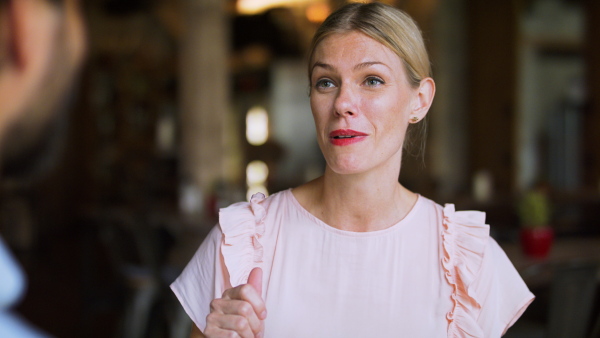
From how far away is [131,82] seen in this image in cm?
1200

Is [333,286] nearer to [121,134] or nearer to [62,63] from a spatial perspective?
[62,63]

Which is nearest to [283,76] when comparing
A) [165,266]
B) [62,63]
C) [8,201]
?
[8,201]

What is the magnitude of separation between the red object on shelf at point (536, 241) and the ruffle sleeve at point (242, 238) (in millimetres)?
2110

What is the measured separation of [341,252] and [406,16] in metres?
0.47

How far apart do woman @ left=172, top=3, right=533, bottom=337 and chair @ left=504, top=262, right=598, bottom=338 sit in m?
1.39

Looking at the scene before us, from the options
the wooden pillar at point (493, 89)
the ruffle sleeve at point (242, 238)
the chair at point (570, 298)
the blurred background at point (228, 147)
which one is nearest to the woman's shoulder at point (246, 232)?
the ruffle sleeve at point (242, 238)

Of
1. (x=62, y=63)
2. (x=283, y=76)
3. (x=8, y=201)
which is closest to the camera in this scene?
(x=62, y=63)

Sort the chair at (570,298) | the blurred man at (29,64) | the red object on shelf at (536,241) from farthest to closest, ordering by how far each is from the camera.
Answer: the red object on shelf at (536,241)
the chair at (570,298)
the blurred man at (29,64)

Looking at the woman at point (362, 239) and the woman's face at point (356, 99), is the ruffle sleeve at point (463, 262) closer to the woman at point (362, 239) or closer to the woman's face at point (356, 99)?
the woman at point (362, 239)

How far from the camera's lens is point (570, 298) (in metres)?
2.51

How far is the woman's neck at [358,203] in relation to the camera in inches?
47.8

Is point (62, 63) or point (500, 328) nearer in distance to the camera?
point (500, 328)

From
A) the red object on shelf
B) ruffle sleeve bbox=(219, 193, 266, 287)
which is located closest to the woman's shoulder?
ruffle sleeve bbox=(219, 193, 266, 287)

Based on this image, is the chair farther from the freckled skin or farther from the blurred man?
the blurred man
